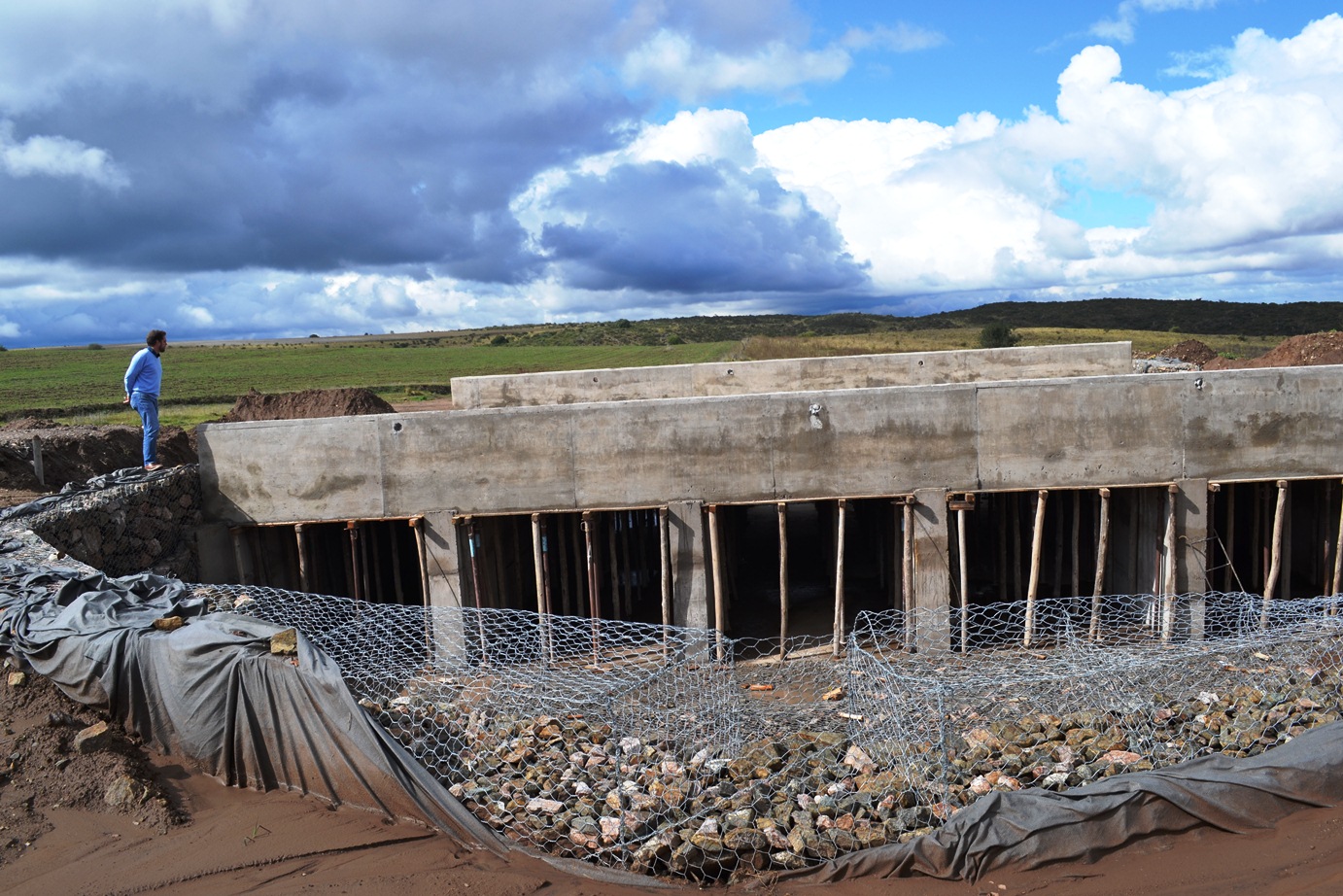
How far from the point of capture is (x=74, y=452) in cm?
1630

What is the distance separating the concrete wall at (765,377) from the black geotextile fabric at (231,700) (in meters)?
9.82

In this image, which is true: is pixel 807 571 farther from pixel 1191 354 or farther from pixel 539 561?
pixel 1191 354

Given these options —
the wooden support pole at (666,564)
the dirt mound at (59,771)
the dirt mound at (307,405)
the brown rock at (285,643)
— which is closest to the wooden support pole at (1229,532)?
the wooden support pole at (666,564)

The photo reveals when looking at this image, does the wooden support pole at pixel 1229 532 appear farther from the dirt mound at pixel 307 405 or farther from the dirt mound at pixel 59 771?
the dirt mound at pixel 307 405

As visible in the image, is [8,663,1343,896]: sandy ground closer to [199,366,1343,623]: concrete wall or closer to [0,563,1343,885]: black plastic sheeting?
[0,563,1343,885]: black plastic sheeting

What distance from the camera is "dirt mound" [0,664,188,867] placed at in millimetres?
6973

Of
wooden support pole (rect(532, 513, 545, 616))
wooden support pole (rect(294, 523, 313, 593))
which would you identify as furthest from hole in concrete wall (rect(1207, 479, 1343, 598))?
wooden support pole (rect(294, 523, 313, 593))

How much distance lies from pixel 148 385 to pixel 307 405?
10.2 m

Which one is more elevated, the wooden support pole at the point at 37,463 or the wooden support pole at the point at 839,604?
the wooden support pole at the point at 37,463

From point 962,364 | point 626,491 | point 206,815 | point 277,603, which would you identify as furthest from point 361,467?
point 962,364

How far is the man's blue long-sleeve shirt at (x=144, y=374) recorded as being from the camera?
12.5 m

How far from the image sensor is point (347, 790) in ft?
23.7

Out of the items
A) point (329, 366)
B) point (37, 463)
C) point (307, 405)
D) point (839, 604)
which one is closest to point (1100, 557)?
point (839, 604)

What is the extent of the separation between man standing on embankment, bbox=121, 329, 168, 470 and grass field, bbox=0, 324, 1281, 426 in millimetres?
14823
